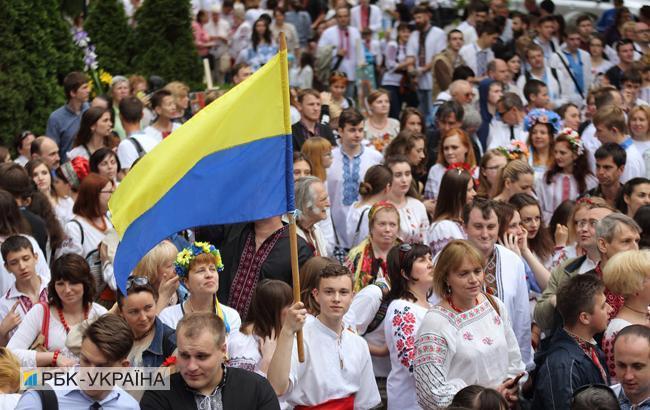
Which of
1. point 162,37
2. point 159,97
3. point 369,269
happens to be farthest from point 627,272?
point 162,37

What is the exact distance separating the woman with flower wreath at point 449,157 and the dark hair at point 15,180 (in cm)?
410

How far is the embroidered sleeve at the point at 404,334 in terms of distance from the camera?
325 inches

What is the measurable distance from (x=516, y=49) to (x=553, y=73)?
155 centimetres

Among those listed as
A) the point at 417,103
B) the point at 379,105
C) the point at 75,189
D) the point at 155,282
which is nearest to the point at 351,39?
the point at 417,103

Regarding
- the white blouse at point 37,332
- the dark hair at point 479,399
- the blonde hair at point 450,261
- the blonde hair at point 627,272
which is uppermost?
the blonde hair at point 450,261

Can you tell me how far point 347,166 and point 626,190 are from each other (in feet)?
10.6

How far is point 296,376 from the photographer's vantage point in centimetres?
768

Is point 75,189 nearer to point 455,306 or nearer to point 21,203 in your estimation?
point 21,203

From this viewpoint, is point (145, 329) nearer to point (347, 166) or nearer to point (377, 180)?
point (377, 180)

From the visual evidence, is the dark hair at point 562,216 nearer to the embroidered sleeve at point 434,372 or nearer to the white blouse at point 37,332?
the embroidered sleeve at point 434,372

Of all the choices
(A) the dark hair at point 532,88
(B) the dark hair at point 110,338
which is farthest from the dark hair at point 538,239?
(A) the dark hair at point 532,88

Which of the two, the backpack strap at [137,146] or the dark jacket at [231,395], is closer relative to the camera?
the dark jacket at [231,395]

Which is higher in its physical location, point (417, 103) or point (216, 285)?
point (216, 285)

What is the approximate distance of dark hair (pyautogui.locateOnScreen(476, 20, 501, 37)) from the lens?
1952cm
